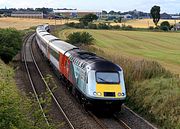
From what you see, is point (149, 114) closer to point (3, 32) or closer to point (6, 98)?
point (6, 98)

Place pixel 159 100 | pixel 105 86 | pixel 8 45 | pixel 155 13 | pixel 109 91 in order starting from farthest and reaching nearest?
pixel 155 13, pixel 8 45, pixel 159 100, pixel 105 86, pixel 109 91

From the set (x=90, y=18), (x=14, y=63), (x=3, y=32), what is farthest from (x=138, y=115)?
(x=90, y=18)

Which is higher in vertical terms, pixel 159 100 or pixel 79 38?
pixel 159 100

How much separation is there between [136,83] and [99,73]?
4.04 m

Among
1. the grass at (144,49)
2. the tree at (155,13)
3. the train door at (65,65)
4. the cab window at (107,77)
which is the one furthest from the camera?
the tree at (155,13)

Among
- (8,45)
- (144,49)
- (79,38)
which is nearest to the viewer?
(8,45)

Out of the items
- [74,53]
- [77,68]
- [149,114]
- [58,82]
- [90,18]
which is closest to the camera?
→ [149,114]

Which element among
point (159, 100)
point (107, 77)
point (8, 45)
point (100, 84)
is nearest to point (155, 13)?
point (8, 45)

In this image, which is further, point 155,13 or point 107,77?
point 155,13

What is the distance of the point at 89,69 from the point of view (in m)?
19.7

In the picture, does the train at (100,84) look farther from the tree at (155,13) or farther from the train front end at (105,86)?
the tree at (155,13)

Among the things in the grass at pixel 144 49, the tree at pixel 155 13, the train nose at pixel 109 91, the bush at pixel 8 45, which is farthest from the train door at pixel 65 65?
the tree at pixel 155 13

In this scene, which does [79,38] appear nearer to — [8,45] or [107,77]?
[8,45]

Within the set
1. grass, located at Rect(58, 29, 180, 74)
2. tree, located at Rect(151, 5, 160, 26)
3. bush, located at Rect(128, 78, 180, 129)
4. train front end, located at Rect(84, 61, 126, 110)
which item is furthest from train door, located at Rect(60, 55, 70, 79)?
tree, located at Rect(151, 5, 160, 26)
